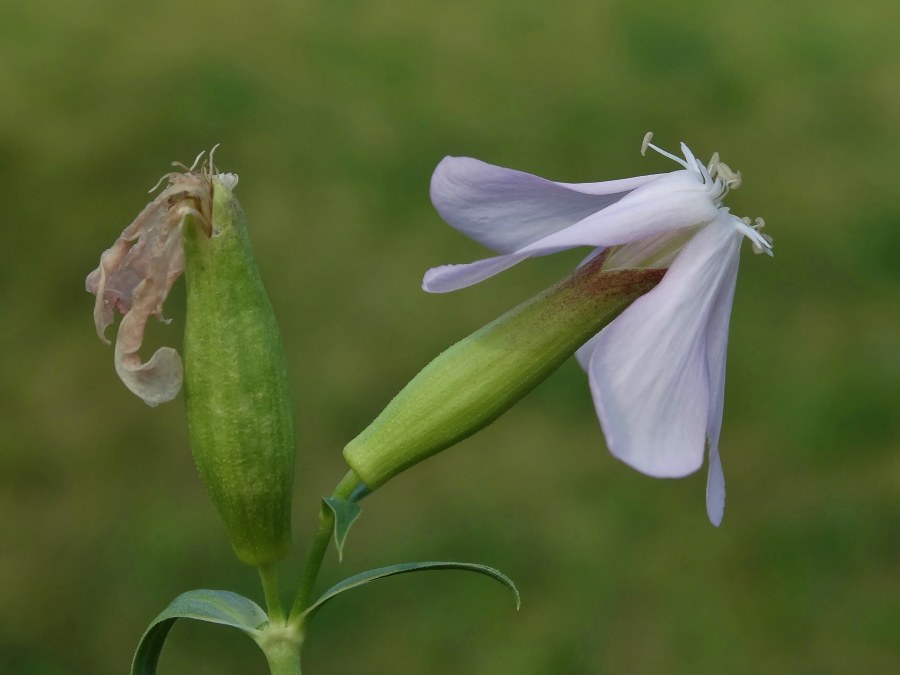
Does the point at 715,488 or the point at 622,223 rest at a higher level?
the point at 622,223

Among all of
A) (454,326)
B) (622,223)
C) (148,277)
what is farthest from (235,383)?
(454,326)

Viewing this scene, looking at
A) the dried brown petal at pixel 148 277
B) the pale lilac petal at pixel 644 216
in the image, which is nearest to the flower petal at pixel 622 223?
the pale lilac petal at pixel 644 216

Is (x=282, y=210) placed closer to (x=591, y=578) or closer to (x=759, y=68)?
(x=591, y=578)

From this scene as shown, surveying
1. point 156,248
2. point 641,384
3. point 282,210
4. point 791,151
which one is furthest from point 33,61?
point 641,384

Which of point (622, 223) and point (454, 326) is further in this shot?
point (454, 326)

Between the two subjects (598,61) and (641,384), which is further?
(598,61)

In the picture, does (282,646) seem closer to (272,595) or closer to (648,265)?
(272,595)

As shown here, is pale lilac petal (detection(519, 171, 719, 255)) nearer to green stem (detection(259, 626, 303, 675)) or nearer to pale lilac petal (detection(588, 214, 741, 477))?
pale lilac petal (detection(588, 214, 741, 477))
